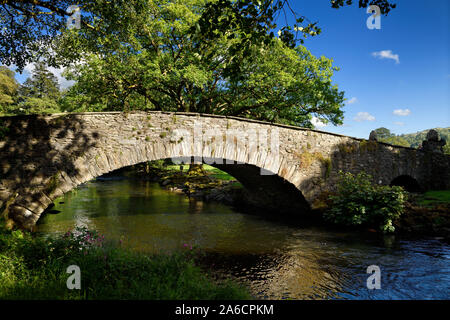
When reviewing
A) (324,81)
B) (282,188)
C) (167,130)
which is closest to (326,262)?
(282,188)

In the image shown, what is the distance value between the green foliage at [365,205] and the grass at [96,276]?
8043mm

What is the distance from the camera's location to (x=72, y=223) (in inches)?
397

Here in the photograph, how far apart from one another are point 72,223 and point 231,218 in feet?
21.4

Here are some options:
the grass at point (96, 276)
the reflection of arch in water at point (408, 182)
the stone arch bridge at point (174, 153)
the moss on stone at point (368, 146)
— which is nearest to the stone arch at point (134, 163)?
the stone arch bridge at point (174, 153)

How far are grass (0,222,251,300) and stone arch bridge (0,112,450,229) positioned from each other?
2673mm

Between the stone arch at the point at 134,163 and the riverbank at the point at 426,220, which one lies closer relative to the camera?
the stone arch at the point at 134,163

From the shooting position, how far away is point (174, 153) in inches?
343

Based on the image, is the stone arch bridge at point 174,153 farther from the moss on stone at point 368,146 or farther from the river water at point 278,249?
the river water at point 278,249

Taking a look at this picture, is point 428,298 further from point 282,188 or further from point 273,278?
point 282,188

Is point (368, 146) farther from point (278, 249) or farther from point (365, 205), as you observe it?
point (278, 249)

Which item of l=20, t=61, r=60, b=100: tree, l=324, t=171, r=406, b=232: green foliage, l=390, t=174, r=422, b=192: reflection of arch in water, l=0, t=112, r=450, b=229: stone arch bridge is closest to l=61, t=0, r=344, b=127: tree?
l=0, t=112, r=450, b=229: stone arch bridge

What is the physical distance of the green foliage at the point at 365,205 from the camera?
9.80m

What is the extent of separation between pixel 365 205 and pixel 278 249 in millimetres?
4659

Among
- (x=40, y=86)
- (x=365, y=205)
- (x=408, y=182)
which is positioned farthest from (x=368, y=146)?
(x=40, y=86)
